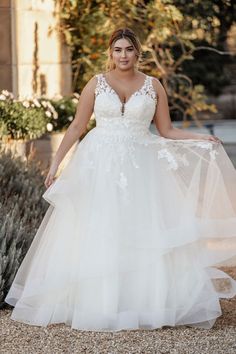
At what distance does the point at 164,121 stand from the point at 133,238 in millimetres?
794

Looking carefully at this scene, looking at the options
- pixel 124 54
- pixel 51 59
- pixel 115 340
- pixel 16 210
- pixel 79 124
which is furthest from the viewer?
pixel 51 59

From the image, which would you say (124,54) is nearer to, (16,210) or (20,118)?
(16,210)

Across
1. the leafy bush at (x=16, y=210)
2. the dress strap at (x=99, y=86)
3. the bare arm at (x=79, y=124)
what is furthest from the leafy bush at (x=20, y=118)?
the dress strap at (x=99, y=86)

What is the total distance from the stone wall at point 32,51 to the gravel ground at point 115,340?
18.9 ft

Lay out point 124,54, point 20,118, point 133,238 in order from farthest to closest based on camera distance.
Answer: point 20,118, point 124,54, point 133,238

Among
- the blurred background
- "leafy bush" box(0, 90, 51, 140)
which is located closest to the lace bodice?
the blurred background

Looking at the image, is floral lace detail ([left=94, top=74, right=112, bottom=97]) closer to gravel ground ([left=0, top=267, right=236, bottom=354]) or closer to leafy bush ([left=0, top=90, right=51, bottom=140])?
gravel ground ([left=0, top=267, right=236, bottom=354])

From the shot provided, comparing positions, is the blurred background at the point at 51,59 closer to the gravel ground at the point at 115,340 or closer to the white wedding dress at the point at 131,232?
the white wedding dress at the point at 131,232

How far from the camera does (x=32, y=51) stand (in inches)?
448

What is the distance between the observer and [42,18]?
11.7 m

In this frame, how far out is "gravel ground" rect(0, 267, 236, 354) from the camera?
5008 mm

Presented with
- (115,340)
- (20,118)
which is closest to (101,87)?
(115,340)

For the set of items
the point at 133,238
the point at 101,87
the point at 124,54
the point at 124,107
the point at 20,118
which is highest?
the point at 124,54

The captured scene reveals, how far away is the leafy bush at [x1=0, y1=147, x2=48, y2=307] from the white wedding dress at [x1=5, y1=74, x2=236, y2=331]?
341mm
